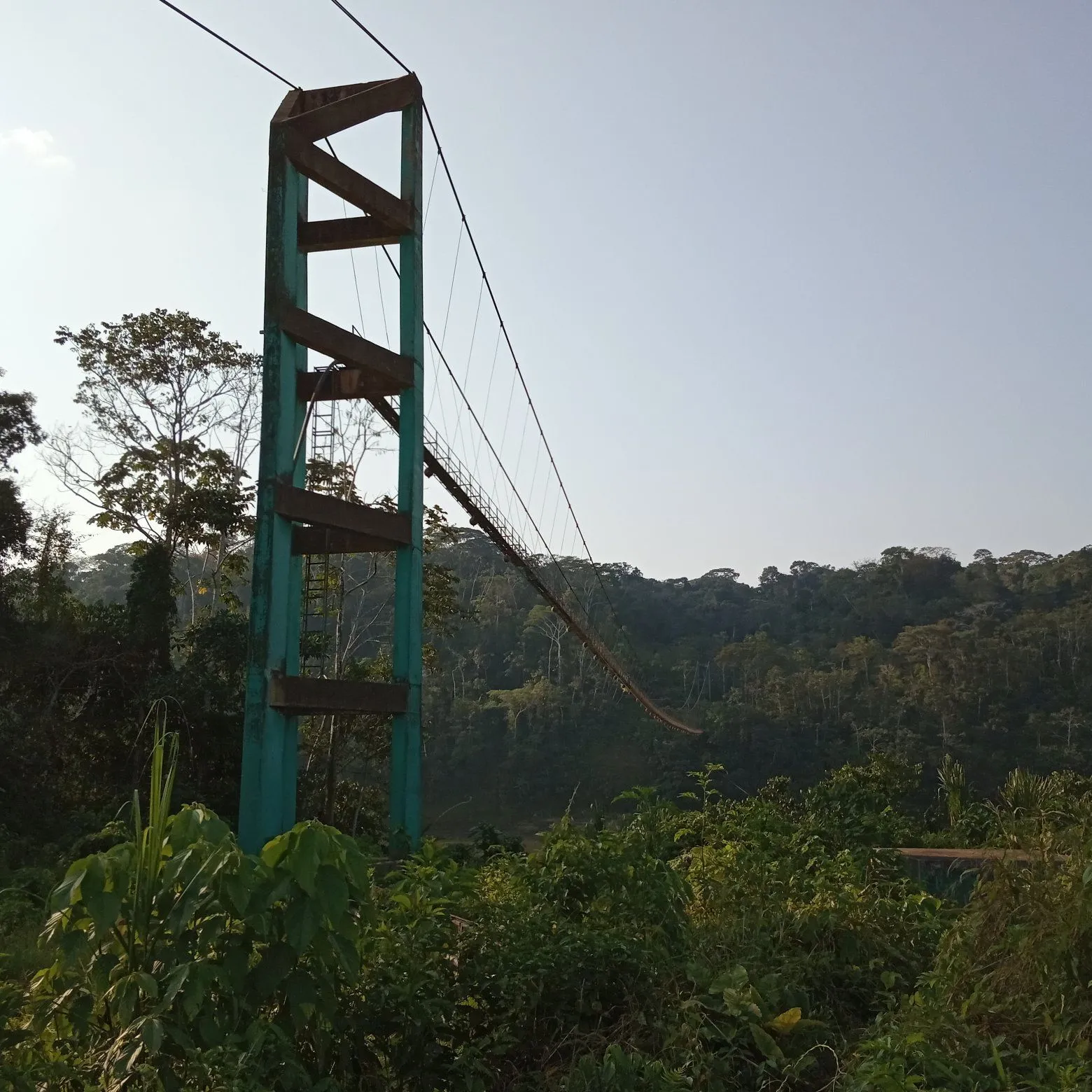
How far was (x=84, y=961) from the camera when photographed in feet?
9.55

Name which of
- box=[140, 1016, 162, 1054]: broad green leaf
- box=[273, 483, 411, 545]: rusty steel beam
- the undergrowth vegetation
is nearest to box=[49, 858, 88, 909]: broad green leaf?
the undergrowth vegetation

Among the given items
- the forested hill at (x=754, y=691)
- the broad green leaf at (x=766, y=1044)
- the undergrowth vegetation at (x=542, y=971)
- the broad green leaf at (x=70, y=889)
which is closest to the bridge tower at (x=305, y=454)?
the undergrowth vegetation at (x=542, y=971)

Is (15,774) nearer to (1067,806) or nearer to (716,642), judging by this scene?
(1067,806)

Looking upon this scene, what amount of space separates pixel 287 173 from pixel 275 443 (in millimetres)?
2211

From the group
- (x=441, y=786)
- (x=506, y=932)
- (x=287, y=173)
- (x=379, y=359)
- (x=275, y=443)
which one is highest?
(x=287, y=173)

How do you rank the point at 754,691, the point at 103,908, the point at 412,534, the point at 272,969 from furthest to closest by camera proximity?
the point at 754,691 → the point at 412,534 → the point at 272,969 → the point at 103,908

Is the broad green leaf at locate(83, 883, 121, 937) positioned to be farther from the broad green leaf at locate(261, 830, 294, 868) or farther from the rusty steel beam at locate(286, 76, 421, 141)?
the rusty steel beam at locate(286, 76, 421, 141)

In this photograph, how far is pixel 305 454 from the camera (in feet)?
32.4

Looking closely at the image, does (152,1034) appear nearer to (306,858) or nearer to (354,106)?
(306,858)

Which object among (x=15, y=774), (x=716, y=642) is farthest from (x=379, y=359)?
(x=716, y=642)

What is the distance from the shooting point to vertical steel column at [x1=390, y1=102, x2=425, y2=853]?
984cm

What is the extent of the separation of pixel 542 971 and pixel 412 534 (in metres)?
6.82

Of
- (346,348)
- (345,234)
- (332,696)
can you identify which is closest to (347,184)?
(345,234)

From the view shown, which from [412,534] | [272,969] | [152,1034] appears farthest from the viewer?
[412,534]
